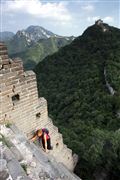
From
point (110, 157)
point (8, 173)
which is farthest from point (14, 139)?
point (110, 157)

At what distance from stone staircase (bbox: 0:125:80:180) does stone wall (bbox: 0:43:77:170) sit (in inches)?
31.9

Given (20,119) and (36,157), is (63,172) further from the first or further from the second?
(20,119)

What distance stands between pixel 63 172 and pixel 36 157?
0.42 meters

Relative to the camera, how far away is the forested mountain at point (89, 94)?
11.7 meters

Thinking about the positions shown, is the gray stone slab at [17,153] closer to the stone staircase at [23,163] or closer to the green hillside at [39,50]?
the stone staircase at [23,163]

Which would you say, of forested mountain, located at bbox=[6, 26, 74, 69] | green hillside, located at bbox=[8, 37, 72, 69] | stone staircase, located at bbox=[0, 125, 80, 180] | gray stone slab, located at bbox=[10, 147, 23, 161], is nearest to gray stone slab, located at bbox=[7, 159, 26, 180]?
stone staircase, located at bbox=[0, 125, 80, 180]

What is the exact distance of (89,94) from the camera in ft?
123

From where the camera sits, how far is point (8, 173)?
290cm

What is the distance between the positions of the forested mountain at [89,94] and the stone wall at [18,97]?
4.97 m

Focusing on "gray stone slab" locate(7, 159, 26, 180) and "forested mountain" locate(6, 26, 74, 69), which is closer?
"gray stone slab" locate(7, 159, 26, 180)

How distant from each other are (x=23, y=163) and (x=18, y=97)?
76.6 inches

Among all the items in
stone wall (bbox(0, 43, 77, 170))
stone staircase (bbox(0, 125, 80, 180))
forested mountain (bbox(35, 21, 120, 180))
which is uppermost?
stone wall (bbox(0, 43, 77, 170))

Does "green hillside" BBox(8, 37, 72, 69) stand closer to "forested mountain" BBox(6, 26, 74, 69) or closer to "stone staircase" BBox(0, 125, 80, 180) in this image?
"forested mountain" BBox(6, 26, 74, 69)

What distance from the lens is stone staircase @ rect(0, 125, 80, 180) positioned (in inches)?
119
